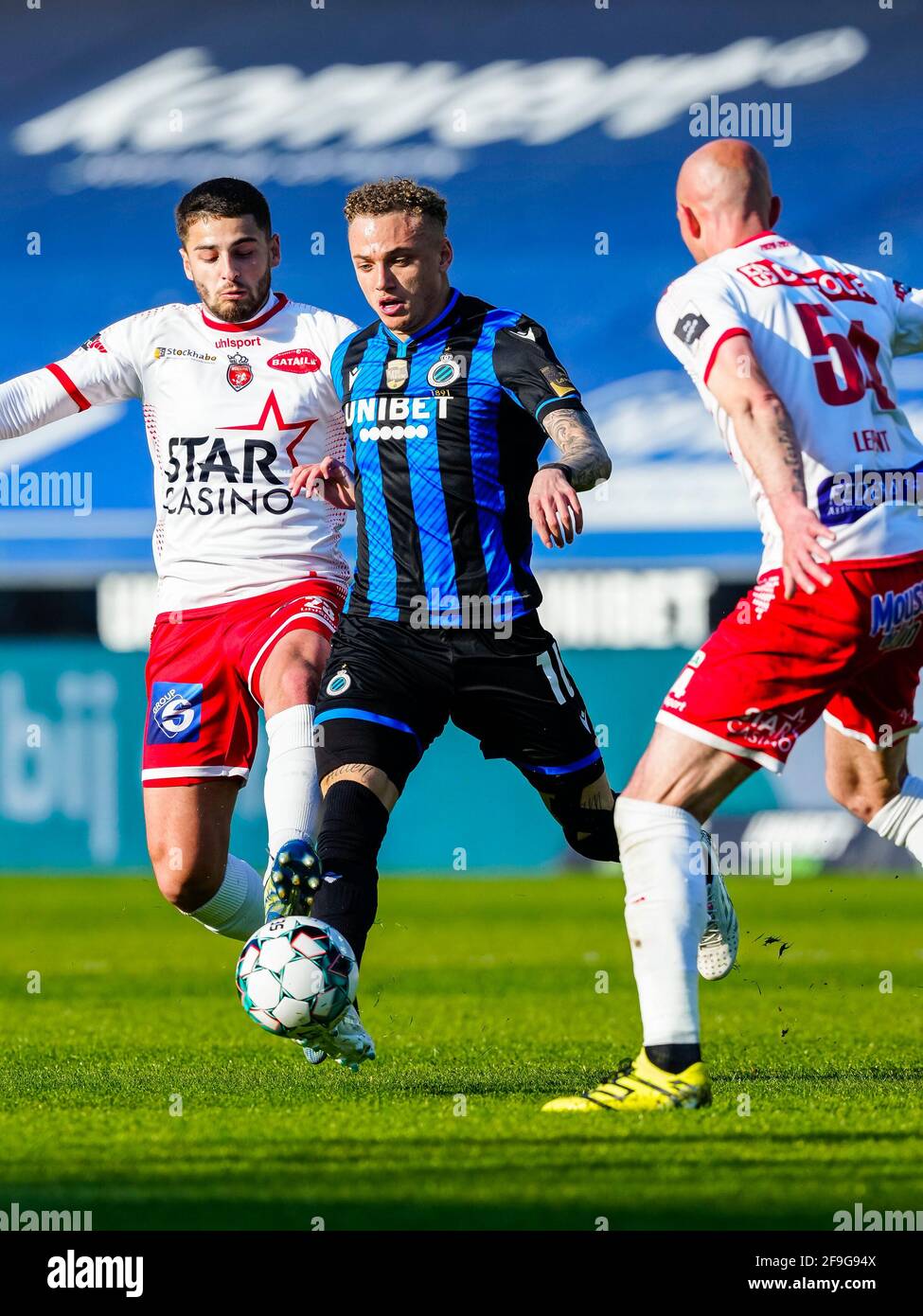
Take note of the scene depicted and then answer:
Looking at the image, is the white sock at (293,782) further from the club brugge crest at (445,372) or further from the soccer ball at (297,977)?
the club brugge crest at (445,372)

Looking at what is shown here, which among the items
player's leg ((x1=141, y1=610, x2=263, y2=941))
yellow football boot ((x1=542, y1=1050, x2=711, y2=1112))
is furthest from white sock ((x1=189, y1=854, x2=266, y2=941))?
yellow football boot ((x1=542, y1=1050, x2=711, y2=1112))

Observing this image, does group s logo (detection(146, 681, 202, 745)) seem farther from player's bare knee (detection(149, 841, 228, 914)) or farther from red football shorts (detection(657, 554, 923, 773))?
red football shorts (detection(657, 554, 923, 773))

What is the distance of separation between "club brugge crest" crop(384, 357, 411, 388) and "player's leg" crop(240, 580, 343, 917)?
0.85m

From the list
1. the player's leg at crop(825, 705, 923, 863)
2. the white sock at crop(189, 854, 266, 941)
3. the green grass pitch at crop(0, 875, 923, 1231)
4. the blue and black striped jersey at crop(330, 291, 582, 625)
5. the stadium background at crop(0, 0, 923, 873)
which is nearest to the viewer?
the green grass pitch at crop(0, 875, 923, 1231)

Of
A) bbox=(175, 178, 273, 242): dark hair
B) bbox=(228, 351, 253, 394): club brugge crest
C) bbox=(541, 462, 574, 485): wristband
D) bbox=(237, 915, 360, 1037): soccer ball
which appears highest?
bbox=(175, 178, 273, 242): dark hair

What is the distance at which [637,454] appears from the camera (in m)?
27.5

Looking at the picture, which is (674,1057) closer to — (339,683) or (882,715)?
(882,715)

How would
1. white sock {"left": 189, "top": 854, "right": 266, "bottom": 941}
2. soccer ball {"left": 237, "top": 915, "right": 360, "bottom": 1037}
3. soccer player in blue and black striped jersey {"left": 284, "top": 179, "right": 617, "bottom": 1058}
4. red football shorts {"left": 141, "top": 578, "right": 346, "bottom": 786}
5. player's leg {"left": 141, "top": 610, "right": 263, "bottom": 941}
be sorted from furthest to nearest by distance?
white sock {"left": 189, "top": 854, "right": 266, "bottom": 941}, player's leg {"left": 141, "top": 610, "right": 263, "bottom": 941}, red football shorts {"left": 141, "top": 578, "right": 346, "bottom": 786}, soccer player in blue and black striped jersey {"left": 284, "top": 179, "right": 617, "bottom": 1058}, soccer ball {"left": 237, "top": 915, "right": 360, "bottom": 1037}

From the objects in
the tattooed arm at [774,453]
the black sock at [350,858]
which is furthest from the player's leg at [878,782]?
the black sock at [350,858]

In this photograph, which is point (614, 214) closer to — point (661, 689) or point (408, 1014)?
point (661, 689)

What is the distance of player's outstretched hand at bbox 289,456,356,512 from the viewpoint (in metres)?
6.16

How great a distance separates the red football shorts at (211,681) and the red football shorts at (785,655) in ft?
6.33

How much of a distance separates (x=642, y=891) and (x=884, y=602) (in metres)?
1.01
